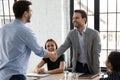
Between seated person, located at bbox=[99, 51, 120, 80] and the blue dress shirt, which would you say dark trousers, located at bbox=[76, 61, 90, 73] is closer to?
seated person, located at bbox=[99, 51, 120, 80]

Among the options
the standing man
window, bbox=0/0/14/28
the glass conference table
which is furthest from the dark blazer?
window, bbox=0/0/14/28

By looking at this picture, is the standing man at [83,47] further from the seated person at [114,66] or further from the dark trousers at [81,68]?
the seated person at [114,66]

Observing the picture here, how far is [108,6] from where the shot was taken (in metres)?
4.71

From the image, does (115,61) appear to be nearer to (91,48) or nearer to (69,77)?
(69,77)

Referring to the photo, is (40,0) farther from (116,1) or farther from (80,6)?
(116,1)

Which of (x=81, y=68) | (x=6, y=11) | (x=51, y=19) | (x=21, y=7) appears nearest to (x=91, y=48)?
(x=81, y=68)

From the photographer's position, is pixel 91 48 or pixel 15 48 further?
pixel 91 48

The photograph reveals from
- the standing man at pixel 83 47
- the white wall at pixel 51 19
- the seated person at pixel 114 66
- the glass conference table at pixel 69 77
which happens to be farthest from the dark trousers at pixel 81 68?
the white wall at pixel 51 19

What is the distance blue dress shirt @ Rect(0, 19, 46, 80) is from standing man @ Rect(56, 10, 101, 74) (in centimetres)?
106

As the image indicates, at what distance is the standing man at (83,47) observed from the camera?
11.5 ft

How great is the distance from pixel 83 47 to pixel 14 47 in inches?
49.5

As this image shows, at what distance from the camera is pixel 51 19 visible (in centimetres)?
480

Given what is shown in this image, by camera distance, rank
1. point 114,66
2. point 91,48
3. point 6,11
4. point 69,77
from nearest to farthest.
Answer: point 114,66 → point 69,77 → point 91,48 → point 6,11

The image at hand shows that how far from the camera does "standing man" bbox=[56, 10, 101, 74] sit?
351cm
